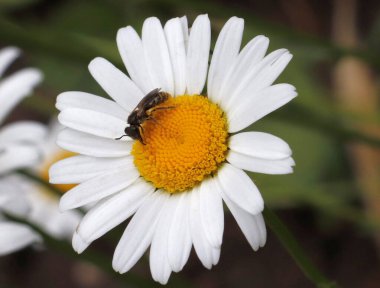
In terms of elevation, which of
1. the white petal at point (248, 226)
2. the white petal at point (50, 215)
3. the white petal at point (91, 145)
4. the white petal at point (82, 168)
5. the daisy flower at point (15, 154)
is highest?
the white petal at point (91, 145)

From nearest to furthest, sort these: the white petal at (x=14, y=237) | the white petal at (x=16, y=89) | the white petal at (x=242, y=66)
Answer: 1. the white petal at (x=242, y=66)
2. the white petal at (x=14, y=237)
3. the white petal at (x=16, y=89)

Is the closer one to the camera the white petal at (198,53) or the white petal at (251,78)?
the white petal at (251,78)

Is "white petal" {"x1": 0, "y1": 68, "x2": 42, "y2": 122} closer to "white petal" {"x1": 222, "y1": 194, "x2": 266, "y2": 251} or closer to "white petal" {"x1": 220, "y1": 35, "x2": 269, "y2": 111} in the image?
"white petal" {"x1": 220, "y1": 35, "x2": 269, "y2": 111}

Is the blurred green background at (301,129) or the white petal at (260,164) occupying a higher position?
the white petal at (260,164)

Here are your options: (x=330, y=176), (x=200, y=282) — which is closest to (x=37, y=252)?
(x=200, y=282)

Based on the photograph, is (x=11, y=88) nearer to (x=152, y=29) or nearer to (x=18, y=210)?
(x=18, y=210)

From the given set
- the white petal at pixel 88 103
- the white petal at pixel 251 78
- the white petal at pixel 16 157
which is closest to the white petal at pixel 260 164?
the white petal at pixel 251 78

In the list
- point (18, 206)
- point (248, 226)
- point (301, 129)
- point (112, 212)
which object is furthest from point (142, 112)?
point (301, 129)

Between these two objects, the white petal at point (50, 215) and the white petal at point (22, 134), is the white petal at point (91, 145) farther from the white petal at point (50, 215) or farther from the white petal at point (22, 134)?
the white petal at point (50, 215)
